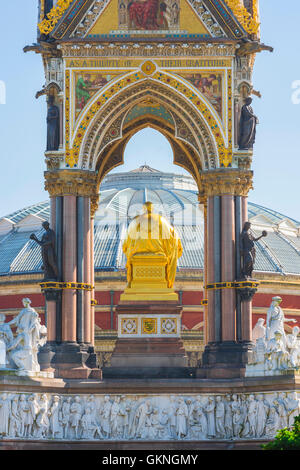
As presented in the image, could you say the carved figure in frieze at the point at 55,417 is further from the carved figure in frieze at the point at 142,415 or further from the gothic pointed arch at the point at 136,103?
the gothic pointed arch at the point at 136,103

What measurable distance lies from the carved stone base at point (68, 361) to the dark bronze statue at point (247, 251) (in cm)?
554

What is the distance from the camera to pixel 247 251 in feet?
142

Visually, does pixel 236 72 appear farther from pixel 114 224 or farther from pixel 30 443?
pixel 114 224

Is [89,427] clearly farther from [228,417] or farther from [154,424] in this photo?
[228,417]

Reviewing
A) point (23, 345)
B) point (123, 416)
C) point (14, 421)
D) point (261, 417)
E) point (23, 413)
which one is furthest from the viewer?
point (123, 416)

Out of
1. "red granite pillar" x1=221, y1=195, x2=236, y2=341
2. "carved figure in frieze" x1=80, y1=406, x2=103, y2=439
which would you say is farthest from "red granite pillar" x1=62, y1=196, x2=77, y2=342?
"red granite pillar" x1=221, y1=195, x2=236, y2=341

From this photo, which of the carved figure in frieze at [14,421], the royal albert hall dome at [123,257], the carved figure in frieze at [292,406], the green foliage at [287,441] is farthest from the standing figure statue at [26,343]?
the royal albert hall dome at [123,257]

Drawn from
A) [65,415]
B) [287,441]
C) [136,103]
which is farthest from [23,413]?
[136,103]

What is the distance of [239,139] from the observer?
44000 millimetres

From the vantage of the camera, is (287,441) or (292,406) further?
(292,406)

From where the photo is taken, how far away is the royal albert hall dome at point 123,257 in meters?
67.6

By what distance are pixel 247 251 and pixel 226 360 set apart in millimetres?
3513

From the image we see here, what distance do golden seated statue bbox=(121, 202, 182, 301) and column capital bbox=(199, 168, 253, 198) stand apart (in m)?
2.84
